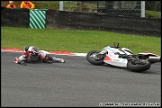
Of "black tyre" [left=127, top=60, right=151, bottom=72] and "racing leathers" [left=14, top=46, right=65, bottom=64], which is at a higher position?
"racing leathers" [left=14, top=46, right=65, bottom=64]

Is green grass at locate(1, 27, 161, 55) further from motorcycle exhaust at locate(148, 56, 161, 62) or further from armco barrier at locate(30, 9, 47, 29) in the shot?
motorcycle exhaust at locate(148, 56, 161, 62)

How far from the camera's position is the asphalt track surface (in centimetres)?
614

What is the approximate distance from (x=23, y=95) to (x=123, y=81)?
2.44 metres

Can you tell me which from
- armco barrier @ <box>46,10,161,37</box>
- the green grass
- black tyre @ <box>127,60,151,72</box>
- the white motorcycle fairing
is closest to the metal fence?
armco barrier @ <box>46,10,161,37</box>

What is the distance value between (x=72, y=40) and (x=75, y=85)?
25.2 feet

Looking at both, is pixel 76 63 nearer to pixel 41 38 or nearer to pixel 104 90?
pixel 104 90

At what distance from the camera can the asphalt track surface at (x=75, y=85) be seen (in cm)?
614

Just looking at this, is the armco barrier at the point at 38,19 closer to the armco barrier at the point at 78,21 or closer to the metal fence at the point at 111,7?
the armco barrier at the point at 78,21

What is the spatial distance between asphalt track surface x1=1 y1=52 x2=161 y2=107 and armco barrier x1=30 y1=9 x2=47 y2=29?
8.22 m

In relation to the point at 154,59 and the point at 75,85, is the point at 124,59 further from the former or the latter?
the point at 75,85

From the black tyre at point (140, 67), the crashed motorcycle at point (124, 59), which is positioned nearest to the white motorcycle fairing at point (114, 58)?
the crashed motorcycle at point (124, 59)

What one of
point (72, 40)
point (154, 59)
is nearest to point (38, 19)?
point (72, 40)

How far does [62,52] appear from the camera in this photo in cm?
1205

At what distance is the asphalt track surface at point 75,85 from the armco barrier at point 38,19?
8217 mm
